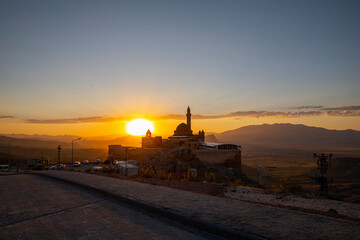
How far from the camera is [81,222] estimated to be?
6863 mm

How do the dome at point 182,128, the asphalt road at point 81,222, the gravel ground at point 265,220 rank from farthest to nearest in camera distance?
the dome at point 182,128 → the asphalt road at point 81,222 → the gravel ground at point 265,220

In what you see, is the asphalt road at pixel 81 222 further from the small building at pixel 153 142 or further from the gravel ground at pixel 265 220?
the small building at pixel 153 142

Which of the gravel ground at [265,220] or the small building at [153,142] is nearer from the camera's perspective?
the gravel ground at [265,220]

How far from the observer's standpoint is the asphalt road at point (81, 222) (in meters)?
5.88

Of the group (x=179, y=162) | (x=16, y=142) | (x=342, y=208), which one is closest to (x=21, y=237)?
(x=342, y=208)

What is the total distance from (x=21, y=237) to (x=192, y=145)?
54.4 m

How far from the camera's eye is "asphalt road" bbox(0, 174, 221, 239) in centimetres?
588

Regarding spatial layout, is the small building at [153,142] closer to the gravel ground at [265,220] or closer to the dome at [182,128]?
the dome at [182,128]

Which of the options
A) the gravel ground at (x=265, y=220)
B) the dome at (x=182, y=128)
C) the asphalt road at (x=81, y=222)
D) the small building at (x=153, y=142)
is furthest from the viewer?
the dome at (x=182, y=128)

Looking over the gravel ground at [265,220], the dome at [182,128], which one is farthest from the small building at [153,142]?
the gravel ground at [265,220]

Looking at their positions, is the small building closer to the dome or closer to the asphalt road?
the dome

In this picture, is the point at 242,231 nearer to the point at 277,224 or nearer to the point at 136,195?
the point at 277,224

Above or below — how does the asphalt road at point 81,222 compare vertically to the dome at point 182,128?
below

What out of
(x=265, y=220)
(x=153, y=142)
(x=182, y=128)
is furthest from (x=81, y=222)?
(x=182, y=128)
